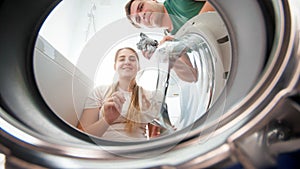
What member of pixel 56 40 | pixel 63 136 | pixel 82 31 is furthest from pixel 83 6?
pixel 63 136

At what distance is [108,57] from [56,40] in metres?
0.39

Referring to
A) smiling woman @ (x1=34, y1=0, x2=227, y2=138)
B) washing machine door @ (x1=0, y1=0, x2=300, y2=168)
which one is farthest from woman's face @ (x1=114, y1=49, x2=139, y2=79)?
Answer: washing machine door @ (x1=0, y1=0, x2=300, y2=168)

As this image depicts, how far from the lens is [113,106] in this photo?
0.86 meters

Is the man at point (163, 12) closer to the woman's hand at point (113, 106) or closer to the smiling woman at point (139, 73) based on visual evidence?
the smiling woman at point (139, 73)

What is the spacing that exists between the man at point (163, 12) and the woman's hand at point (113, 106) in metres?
0.26

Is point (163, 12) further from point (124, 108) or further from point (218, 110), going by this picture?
point (218, 110)

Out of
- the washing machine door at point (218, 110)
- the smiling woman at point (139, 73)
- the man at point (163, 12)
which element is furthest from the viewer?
the man at point (163, 12)

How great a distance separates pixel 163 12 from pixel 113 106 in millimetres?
445

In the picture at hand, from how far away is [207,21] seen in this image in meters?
0.76

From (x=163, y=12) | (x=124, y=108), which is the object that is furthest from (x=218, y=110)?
(x=163, y=12)

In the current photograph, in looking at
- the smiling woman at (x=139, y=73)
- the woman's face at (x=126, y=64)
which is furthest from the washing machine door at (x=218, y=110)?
the woman's face at (x=126, y=64)

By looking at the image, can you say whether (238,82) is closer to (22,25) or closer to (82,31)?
(22,25)

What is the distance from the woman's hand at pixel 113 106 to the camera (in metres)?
0.84

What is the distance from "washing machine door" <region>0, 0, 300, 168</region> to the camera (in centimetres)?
37
